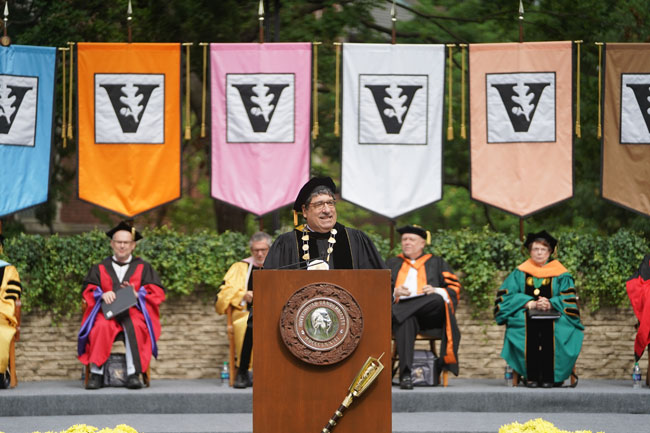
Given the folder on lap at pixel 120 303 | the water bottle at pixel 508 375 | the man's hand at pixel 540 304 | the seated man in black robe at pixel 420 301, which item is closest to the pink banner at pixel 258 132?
the seated man in black robe at pixel 420 301

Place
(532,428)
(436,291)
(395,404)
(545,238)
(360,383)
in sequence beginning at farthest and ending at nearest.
A: (545,238)
(436,291)
(395,404)
(532,428)
(360,383)

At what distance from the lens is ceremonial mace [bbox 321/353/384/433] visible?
13.1 ft

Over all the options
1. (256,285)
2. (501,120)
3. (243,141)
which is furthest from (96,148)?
(256,285)

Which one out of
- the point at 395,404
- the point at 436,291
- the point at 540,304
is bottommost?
the point at 395,404

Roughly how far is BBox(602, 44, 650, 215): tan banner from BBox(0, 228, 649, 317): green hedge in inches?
16.8

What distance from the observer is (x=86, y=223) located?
19.3 meters

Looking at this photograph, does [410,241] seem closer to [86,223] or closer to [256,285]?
[256,285]

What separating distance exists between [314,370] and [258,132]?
5.15 metres

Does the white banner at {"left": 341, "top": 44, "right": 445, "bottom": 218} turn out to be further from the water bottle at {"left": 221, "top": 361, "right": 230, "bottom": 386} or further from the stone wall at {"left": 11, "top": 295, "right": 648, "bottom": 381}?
the water bottle at {"left": 221, "top": 361, "right": 230, "bottom": 386}

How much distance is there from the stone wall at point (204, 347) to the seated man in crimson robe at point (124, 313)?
26.7 inches

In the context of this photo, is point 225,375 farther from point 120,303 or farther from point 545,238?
point 545,238

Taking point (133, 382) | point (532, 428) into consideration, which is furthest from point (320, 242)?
point (133, 382)

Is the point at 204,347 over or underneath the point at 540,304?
underneath

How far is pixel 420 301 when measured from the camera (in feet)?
25.8
